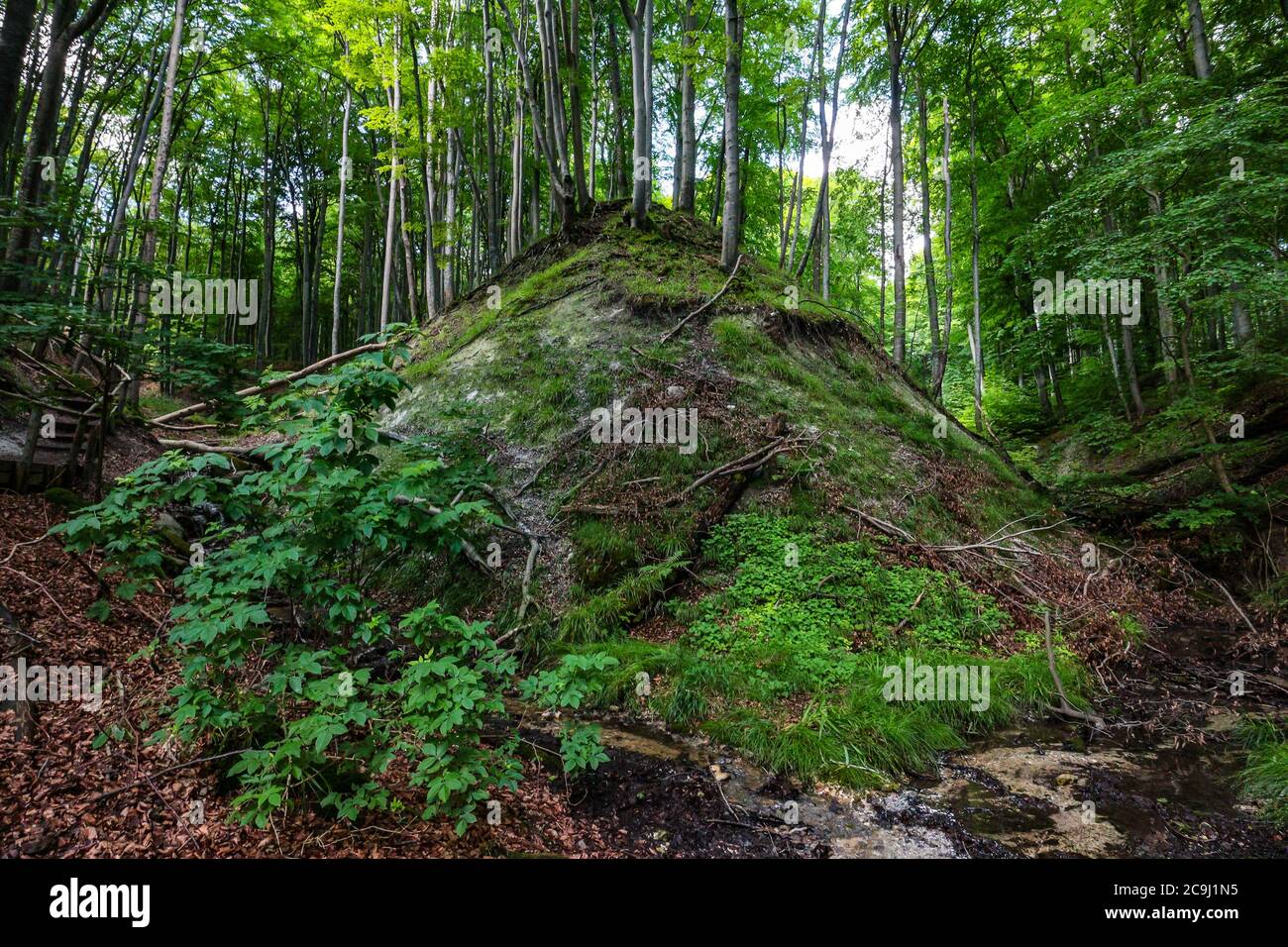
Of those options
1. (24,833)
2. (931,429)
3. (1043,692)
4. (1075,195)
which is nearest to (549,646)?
(24,833)

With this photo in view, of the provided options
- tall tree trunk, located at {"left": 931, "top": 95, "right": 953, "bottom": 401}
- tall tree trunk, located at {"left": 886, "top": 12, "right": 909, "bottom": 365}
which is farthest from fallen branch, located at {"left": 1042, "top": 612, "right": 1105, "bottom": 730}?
tall tree trunk, located at {"left": 931, "top": 95, "right": 953, "bottom": 401}

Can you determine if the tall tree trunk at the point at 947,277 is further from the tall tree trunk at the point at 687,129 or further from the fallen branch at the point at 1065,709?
the fallen branch at the point at 1065,709

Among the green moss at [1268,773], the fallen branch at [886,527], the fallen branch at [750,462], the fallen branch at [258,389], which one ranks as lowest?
the green moss at [1268,773]

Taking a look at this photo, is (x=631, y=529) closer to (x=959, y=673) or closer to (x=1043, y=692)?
(x=959, y=673)

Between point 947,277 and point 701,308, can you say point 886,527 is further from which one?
point 947,277

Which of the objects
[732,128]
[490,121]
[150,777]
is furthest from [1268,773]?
[490,121]

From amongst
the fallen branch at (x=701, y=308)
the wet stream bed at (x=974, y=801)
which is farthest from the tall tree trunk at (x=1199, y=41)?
the wet stream bed at (x=974, y=801)

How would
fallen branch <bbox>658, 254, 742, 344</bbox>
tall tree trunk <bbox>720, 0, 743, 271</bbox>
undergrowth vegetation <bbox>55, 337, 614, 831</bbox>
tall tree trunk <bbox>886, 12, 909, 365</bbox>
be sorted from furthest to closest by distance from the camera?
tall tree trunk <bbox>886, 12, 909, 365</bbox>, fallen branch <bbox>658, 254, 742, 344</bbox>, tall tree trunk <bbox>720, 0, 743, 271</bbox>, undergrowth vegetation <bbox>55, 337, 614, 831</bbox>

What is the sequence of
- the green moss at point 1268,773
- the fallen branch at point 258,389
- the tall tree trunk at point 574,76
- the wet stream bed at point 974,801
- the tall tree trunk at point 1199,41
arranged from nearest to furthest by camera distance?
the wet stream bed at point 974,801 < the green moss at point 1268,773 < the fallen branch at point 258,389 < the tall tree trunk at point 1199,41 < the tall tree trunk at point 574,76

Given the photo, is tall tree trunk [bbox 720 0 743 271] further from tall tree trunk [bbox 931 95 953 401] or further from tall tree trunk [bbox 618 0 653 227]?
tall tree trunk [bbox 931 95 953 401]

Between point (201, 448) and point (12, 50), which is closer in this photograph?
point (12, 50)

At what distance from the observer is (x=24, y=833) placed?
2.34 metres

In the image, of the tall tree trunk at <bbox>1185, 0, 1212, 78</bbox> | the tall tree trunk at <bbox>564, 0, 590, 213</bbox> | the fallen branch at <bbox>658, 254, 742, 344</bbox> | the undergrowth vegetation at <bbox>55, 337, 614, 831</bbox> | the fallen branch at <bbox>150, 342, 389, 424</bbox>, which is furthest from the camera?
the tall tree trunk at <bbox>564, 0, 590, 213</bbox>

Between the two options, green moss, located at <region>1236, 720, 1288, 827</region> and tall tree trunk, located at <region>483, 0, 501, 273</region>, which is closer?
green moss, located at <region>1236, 720, 1288, 827</region>
